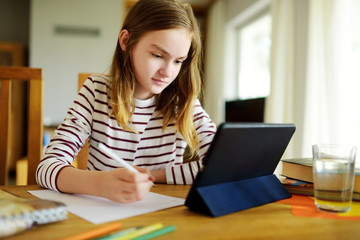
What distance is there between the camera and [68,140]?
0.88 metres

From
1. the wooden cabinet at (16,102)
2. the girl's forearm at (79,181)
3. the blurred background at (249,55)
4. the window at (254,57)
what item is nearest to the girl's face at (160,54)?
the girl's forearm at (79,181)

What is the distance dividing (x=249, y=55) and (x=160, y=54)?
322cm

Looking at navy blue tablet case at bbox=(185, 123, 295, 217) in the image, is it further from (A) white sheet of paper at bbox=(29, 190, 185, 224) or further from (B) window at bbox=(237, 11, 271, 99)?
(B) window at bbox=(237, 11, 271, 99)

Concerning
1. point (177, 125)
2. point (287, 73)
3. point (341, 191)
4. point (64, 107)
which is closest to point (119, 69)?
point (177, 125)

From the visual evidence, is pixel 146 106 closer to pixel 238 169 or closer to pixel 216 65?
pixel 238 169

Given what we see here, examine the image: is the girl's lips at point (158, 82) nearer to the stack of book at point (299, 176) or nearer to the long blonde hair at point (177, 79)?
the long blonde hair at point (177, 79)

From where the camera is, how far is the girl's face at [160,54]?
2.96ft

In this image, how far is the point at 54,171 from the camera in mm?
717

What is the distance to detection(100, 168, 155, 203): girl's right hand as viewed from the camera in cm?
57

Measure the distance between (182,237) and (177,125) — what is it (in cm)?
65

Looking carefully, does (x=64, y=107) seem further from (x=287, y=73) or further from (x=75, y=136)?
(x=75, y=136)

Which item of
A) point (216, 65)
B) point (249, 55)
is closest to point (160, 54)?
point (249, 55)

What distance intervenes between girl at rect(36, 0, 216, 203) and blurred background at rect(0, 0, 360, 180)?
1.59 feet

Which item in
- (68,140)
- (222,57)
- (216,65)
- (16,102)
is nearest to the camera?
(68,140)
